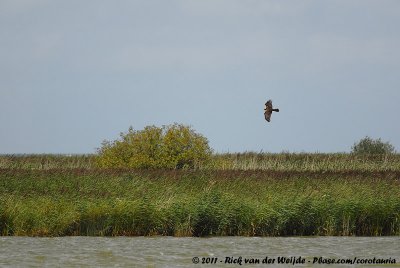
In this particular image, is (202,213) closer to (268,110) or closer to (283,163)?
(268,110)

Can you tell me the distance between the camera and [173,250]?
57.8 ft

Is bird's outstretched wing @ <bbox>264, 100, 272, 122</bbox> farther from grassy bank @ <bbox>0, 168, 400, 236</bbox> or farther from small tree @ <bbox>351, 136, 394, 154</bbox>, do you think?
small tree @ <bbox>351, 136, 394, 154</bbox>

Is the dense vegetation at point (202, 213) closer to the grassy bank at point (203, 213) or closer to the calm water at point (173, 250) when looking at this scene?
the grassy bank at point (203, 213)

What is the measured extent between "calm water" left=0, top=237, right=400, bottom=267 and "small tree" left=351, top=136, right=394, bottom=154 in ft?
130

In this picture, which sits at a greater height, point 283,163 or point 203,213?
point 283,163

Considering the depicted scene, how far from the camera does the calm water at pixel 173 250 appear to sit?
15.9m

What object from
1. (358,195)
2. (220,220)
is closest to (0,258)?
(220,220)

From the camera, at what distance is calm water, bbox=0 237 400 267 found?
627 inches

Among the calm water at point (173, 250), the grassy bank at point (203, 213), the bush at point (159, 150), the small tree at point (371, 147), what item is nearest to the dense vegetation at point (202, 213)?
the grassy bank at point (203, 213)

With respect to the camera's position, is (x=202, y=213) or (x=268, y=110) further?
(x=268, y=110)

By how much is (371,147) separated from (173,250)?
44.7 m

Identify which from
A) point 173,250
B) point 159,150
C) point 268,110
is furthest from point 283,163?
point 173,250

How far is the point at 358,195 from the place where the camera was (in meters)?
23.6

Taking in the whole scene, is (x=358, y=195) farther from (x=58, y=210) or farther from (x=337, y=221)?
(x=58, y=210)
